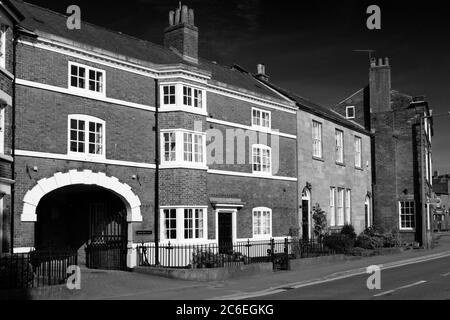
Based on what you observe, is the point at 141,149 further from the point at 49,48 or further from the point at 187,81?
the point at 49,48

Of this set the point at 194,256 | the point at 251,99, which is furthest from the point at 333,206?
the point at 194,256

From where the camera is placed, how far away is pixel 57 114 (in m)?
20.5

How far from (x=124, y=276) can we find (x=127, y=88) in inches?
311

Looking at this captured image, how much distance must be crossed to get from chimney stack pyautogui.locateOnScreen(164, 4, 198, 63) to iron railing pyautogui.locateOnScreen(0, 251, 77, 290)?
1432cm

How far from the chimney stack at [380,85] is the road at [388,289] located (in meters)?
23.0

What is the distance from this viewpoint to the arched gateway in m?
22.7

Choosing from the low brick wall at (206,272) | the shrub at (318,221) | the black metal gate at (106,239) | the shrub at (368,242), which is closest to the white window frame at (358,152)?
the shrub at (368,242)

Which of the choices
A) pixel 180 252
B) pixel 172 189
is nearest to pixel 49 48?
pixel 172 189

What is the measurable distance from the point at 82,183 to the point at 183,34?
1140 centimetres

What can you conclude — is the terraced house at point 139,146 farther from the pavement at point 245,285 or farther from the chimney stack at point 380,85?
the chimney stack at point 380,85

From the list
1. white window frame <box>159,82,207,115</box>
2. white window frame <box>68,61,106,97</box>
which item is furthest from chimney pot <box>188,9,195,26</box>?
white window frame <box>68,61,106,97</box>

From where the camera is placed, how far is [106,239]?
23594mm

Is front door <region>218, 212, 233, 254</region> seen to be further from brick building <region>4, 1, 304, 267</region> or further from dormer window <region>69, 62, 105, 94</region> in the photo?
dormer window <region>69, 62, 105, 94</region>

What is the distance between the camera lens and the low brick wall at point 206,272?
20266mm
